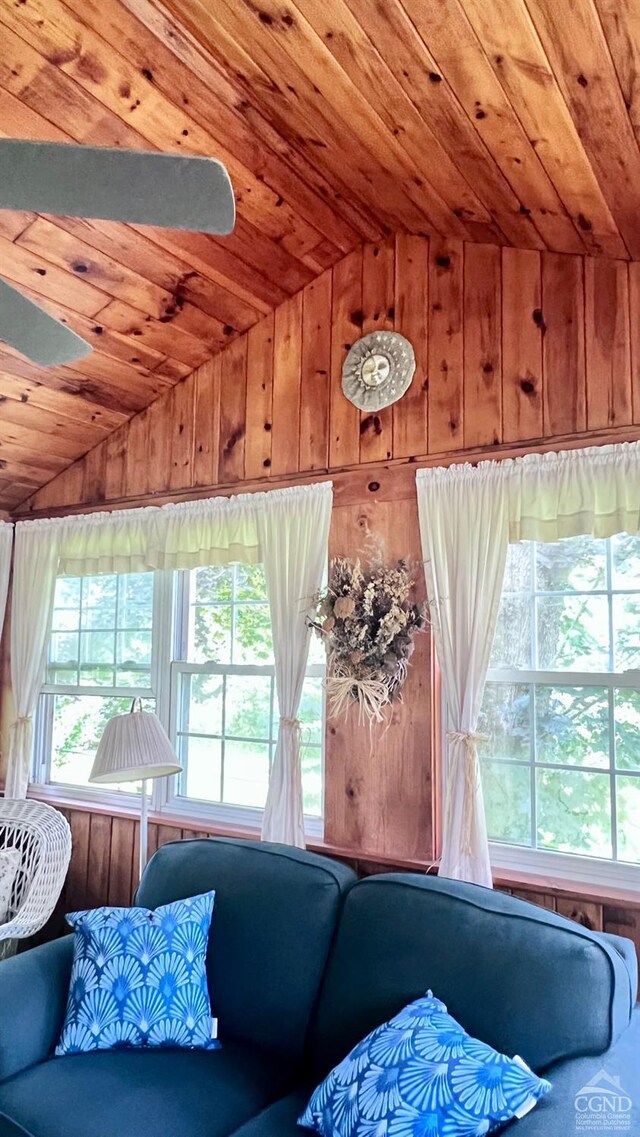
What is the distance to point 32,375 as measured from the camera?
10.6 ft

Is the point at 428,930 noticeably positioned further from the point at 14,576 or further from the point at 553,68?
the point at 14,576

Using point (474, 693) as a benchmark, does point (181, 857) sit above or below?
below

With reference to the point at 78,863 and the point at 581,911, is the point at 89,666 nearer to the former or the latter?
the point at 78,863

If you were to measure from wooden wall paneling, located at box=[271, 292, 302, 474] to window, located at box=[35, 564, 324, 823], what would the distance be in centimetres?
54

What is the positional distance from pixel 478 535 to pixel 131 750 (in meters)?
1.40

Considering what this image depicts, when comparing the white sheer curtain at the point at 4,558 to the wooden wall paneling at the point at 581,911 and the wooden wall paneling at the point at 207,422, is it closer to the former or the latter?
the wooden wall paneling at the point at 207,422

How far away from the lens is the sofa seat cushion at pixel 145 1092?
1.71 meters

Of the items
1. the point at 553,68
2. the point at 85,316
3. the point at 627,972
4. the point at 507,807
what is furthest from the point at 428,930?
the point at 85,316

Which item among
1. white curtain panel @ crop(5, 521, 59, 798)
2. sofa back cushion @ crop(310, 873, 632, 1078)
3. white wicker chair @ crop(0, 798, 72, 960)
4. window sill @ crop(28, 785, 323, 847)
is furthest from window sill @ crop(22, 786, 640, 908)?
sofa back cushion @ crop(310, 873, 632, 1078)

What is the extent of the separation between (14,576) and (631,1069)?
11.4 ft

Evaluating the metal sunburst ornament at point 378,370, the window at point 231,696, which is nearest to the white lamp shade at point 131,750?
the window at point 231,696

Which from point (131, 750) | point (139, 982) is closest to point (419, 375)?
point (131, 750)

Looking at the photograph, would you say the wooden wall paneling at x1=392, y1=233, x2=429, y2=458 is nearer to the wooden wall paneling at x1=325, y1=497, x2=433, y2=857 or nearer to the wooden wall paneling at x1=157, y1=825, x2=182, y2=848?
the wooden wall paneling at x1=325, y1=497, x2=433, y2=857

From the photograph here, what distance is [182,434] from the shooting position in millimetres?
3527
